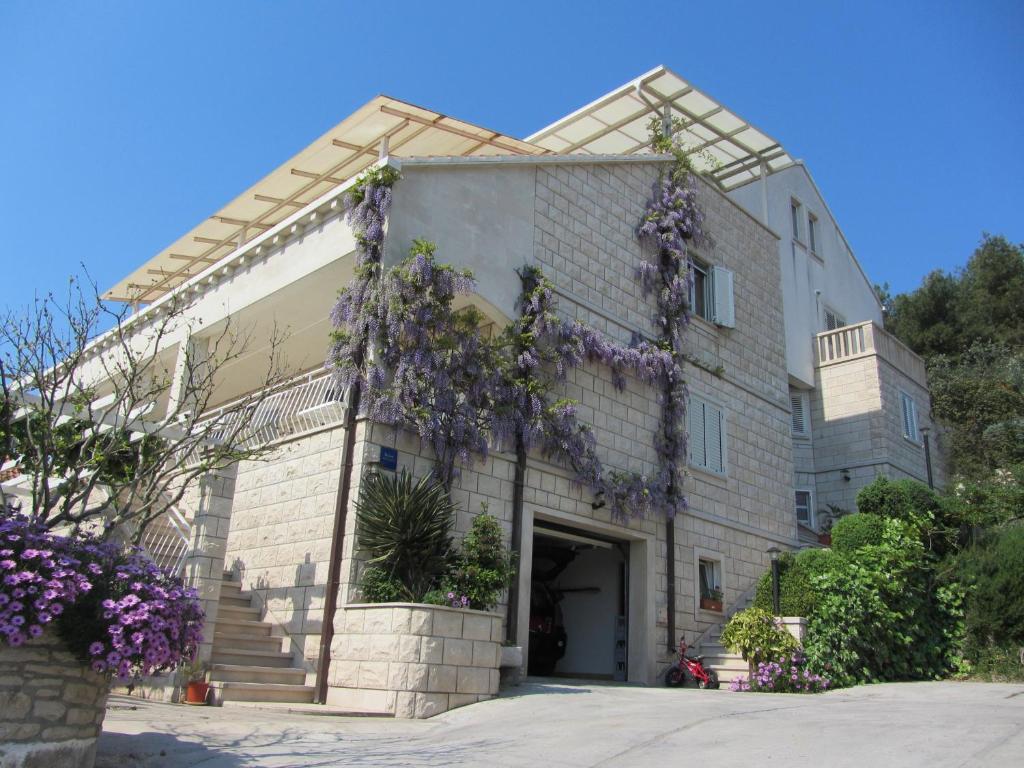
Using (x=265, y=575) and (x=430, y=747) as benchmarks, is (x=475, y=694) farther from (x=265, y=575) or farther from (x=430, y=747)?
(x=265, y=575)

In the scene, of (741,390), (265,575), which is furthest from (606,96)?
(265,575)

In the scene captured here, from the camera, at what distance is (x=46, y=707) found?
16.8 feet

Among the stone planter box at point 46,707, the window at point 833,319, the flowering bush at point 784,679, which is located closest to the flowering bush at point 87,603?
the stone planter box at point 46,707

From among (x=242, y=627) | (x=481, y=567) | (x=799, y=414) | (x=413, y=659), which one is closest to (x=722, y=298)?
(x=799, y=414)

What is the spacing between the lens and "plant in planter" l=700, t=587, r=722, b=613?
1423cm

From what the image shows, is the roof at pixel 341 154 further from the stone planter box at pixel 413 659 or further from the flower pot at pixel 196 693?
the flower pot at pixel 196 693

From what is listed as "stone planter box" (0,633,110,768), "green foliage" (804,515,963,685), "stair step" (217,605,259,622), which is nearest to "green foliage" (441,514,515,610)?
"stair step" (217,605,259,622)

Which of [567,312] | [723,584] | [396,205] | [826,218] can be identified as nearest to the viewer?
[396,205]

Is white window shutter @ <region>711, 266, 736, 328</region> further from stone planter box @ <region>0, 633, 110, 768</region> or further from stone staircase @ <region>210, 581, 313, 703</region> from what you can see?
stone planter box @ <region>0, 633, 110, 768</region>

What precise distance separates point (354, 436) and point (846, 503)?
12.8m

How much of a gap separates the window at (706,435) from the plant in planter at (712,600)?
80.2 inches

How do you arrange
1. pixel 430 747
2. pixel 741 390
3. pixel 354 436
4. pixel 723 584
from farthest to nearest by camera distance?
pixel 741 390 < pixel 723 584 < pixel 354 436 < pixel 430 747

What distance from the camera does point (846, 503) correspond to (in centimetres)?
1919

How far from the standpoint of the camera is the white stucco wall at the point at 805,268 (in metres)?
20.1
